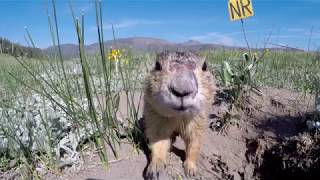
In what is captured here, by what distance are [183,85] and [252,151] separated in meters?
1.64

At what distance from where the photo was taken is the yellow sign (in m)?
4.91

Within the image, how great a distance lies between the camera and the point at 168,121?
2.99 metres

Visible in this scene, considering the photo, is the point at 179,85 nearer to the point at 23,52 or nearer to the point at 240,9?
the point at 23,52

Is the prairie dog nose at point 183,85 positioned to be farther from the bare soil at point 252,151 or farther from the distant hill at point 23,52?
the distant hill at point 23,52

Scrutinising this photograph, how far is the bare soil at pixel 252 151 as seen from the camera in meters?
2.97

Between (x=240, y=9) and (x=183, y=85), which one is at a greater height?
(x=240, y=9)

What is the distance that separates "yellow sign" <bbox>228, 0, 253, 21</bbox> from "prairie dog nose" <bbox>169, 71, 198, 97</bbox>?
267 centimetres

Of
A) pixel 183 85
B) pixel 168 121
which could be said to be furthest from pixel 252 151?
pixel 183 85

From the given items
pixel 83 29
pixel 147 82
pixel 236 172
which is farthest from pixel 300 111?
pixel 83 29

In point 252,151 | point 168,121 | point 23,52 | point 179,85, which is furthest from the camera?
point 252,151

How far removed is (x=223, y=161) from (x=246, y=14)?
218 centimetres

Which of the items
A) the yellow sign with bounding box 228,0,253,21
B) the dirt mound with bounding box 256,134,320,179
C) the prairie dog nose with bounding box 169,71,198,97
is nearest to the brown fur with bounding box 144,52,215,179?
the prairie dog nose with bounding box 169,71,198,97

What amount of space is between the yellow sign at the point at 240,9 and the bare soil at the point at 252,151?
1.05 meters

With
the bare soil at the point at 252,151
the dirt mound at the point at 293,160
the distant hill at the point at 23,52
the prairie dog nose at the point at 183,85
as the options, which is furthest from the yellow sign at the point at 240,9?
the prairie dog nose at the point at 183,85
